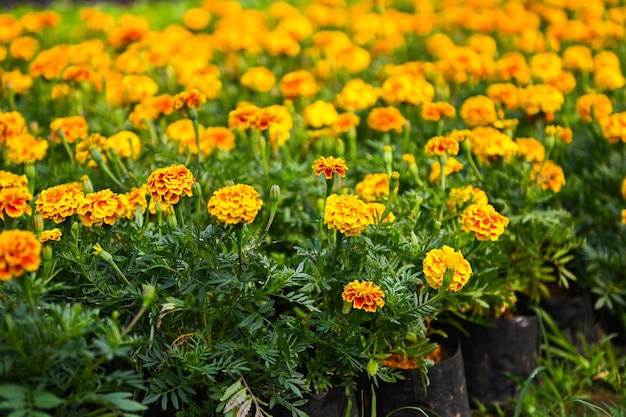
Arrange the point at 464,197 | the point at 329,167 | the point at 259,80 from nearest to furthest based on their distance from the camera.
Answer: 1. the point at 329,167
2. the point at 464,197
3. the point at 259,80

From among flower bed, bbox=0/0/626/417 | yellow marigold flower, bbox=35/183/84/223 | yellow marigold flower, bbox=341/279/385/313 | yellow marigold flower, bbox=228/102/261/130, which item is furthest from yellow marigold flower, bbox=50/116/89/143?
yellow marigold flower, bbox=341/279/385/313

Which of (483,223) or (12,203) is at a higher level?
(12,203)

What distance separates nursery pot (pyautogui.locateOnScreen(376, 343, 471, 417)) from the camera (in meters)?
2.21

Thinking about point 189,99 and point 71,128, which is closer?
point 189,99

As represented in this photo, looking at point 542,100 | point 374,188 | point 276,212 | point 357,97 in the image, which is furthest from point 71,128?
point 542,100

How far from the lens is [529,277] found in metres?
2.59

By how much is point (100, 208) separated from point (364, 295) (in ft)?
2.18

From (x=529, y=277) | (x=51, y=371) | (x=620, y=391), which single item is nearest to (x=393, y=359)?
(x=529, y=277)

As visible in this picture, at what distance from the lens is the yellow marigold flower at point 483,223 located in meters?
2.09

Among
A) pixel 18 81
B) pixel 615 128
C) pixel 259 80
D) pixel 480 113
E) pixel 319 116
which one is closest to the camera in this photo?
pixel 615 128

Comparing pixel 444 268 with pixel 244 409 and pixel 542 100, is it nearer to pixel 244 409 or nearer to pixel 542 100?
pixel 244 409

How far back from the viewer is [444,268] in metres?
1.93

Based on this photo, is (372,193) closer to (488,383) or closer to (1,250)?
(488,383)

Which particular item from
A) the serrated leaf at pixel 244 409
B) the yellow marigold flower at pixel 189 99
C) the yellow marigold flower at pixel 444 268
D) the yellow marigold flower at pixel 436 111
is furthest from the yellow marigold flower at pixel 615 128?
the serrated leaf at pixel 244 409
